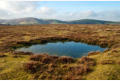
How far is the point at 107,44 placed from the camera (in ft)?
128

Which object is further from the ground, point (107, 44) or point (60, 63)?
point (60, 63)

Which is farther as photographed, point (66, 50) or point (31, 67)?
point (66, 50)

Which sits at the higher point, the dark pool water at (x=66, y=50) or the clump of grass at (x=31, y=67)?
the clump of grass at (x=31, y=67)

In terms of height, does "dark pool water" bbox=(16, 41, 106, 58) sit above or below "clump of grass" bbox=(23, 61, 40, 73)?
below

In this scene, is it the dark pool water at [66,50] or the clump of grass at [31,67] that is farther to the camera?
the dark pool water at [66,50]

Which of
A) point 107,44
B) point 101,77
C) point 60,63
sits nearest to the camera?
point 101,77

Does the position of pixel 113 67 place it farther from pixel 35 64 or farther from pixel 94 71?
pixel 35 64

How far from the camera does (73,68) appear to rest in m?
17.5

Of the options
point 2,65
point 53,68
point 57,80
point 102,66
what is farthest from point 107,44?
point 2,65

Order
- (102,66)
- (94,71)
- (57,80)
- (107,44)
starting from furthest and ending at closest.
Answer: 1. (107,44)
2. (102,66)
3. (94,71)
4. (57,80)

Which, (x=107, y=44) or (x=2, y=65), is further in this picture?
(x=107, y=44)

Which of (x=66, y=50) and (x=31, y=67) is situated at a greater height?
(x=31, y=67)

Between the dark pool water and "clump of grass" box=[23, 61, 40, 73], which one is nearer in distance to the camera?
"clump of grass" box=[23, 61, 40, 73]

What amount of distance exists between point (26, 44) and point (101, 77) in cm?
3150
